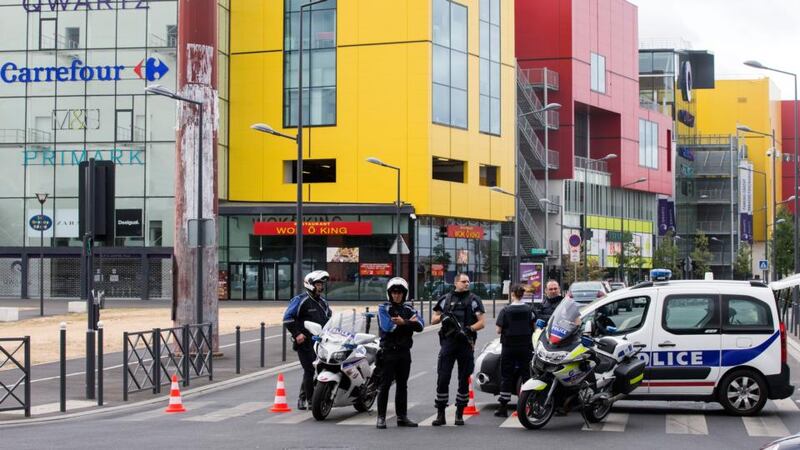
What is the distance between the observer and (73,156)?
6762 centimetres

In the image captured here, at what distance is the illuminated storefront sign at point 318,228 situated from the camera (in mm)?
64438

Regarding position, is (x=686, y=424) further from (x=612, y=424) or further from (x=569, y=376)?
(x=569, y=376)

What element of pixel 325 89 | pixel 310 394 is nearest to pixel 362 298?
pixel 325 89

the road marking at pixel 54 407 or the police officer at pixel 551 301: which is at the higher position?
the police officer at pixel 551 301

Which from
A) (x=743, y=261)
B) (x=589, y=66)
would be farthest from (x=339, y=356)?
(x=743, y=261)

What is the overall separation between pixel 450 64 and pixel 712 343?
2063 inches

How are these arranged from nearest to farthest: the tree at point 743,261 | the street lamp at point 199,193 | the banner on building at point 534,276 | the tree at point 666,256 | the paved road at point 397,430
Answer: the paved road at point 397,430
the street lamp at point 199,193
the banner on building at point 534,276
the tree at point 666,256
the tree at point 743,261

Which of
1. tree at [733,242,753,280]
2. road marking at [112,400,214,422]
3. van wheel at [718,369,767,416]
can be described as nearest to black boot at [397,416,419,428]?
road marking at [112,400,214,422]

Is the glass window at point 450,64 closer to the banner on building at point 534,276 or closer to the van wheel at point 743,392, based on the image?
the banner on building at point 534,276

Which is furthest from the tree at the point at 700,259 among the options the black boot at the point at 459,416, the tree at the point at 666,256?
the black boot at the point at 459,416

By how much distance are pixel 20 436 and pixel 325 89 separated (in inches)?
2122

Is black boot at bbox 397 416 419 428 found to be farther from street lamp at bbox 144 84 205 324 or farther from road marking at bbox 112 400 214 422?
street lamp at bbox 144 84 205 324

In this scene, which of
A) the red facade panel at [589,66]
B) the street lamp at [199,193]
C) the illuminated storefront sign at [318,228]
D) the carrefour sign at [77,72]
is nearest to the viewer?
the street lamp at [199,193]

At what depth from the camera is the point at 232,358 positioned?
2583 centimetres
